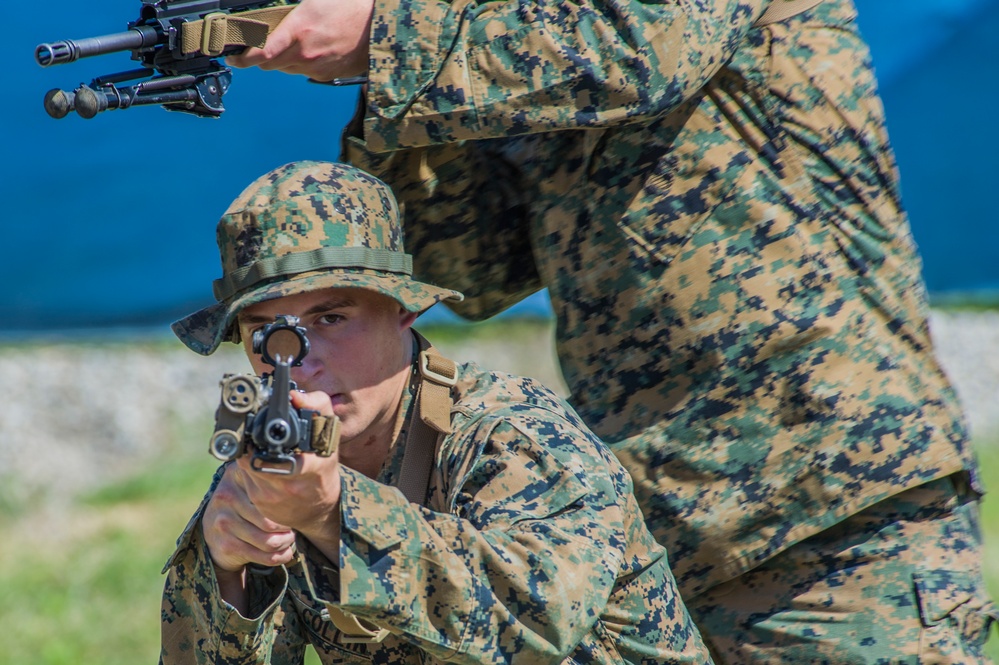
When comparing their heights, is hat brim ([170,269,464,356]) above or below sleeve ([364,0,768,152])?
below

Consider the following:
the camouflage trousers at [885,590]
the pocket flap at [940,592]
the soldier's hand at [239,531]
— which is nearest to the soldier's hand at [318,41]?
the soldier's hand at [239,531]

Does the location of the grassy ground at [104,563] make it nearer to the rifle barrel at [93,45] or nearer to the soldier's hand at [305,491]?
the rifle barrel at [93,45]

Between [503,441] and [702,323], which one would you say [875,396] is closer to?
[702,323]

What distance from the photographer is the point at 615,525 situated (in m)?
2.58

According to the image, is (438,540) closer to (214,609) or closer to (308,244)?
(214,609)

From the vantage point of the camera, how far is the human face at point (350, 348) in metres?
2.78

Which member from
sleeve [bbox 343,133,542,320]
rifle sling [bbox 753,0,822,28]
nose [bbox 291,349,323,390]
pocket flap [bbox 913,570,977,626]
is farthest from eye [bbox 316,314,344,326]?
pocket flap [bbox 913,570,977,626]

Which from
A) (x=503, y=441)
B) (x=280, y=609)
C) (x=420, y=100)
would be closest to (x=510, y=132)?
(x=420, y=100)

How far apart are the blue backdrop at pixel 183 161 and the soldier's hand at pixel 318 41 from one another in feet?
9.96

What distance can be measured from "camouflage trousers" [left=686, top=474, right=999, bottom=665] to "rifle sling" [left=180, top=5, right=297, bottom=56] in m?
1.75

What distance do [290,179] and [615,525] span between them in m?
1.02

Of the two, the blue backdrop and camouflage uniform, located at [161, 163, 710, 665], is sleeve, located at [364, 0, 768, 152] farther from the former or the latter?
the blue backdrop

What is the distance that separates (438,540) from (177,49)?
4.60 feet

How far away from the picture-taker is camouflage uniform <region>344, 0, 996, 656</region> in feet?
10.7
